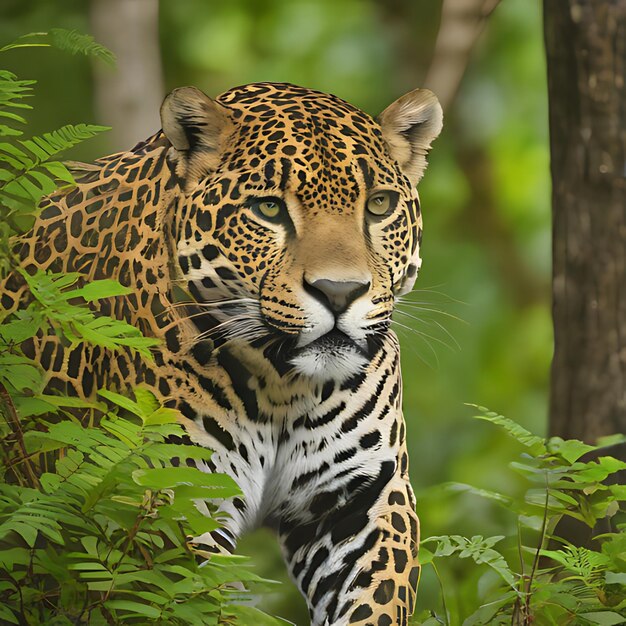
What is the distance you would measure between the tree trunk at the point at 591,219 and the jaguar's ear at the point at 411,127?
3.95 ft

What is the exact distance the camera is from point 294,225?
166 inches

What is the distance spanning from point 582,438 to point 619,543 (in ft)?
A: 4.71

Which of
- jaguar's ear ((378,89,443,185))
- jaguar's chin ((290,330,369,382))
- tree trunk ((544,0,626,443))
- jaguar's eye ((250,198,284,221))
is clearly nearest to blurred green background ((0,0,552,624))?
tree trunk ((544,0,626,443))

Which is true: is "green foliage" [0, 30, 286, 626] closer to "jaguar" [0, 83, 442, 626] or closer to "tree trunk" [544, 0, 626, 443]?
"jaguar" [0, 83, 442, 626]

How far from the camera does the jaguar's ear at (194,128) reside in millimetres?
4379

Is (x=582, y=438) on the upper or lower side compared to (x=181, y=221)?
lower

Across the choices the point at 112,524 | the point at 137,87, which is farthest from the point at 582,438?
the point at 137,87

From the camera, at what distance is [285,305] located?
4.09 m

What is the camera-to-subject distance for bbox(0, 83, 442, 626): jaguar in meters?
4.24

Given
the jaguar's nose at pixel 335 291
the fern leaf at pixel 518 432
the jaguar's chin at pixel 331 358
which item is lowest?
the fern leaf at pixel 518 432

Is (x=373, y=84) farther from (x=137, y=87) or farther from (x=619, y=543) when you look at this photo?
(x=619, y=543)

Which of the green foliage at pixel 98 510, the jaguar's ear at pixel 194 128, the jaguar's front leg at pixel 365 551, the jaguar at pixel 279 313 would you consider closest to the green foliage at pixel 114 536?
the green foliage at pixel 98 510

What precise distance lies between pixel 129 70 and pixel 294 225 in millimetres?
3610

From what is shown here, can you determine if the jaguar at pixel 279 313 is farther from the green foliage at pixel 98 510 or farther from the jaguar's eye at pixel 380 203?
the green foliage at pixel 98 510
